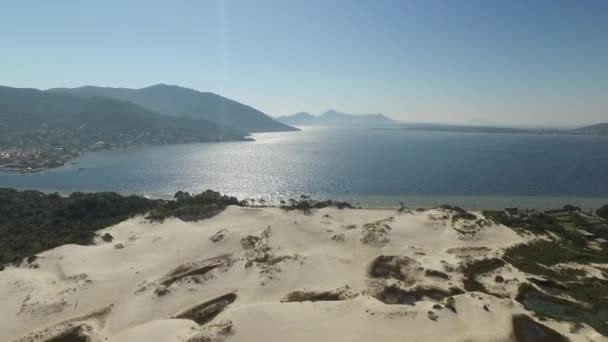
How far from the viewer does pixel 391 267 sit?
48.0 metres

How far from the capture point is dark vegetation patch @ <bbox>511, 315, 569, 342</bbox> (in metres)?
33.8

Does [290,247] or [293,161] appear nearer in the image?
[290,247]

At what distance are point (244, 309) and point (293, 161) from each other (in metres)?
129

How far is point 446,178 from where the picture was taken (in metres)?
118

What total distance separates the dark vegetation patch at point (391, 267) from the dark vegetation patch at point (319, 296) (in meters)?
6.27

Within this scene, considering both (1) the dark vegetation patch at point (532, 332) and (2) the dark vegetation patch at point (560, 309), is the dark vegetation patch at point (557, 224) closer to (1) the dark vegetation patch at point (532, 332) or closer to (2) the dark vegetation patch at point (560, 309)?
(2) the dark vegetation patch at point (560, 309)

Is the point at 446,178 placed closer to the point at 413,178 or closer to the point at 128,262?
the point at 413,178

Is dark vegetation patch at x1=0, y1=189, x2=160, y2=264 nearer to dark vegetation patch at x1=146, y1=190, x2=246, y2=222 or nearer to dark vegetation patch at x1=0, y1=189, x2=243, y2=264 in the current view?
dark vegetation patch at x1=0, y1=189, x2=243, y2=264

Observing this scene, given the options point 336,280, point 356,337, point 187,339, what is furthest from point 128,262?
point 356,337

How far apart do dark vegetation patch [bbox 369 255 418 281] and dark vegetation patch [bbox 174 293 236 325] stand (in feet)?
65.2

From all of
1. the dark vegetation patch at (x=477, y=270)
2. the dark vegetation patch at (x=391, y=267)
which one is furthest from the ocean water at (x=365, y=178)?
the dark vegetation patch at (x=391, y=267)

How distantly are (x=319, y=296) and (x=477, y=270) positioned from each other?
23.4 meters

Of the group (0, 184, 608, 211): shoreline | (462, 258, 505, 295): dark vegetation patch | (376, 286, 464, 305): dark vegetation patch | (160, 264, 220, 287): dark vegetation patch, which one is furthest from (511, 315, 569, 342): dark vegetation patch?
(0, 184, 608, 211): shoreline

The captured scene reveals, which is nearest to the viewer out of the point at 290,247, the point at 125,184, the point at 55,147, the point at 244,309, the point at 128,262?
the point at 244,309
